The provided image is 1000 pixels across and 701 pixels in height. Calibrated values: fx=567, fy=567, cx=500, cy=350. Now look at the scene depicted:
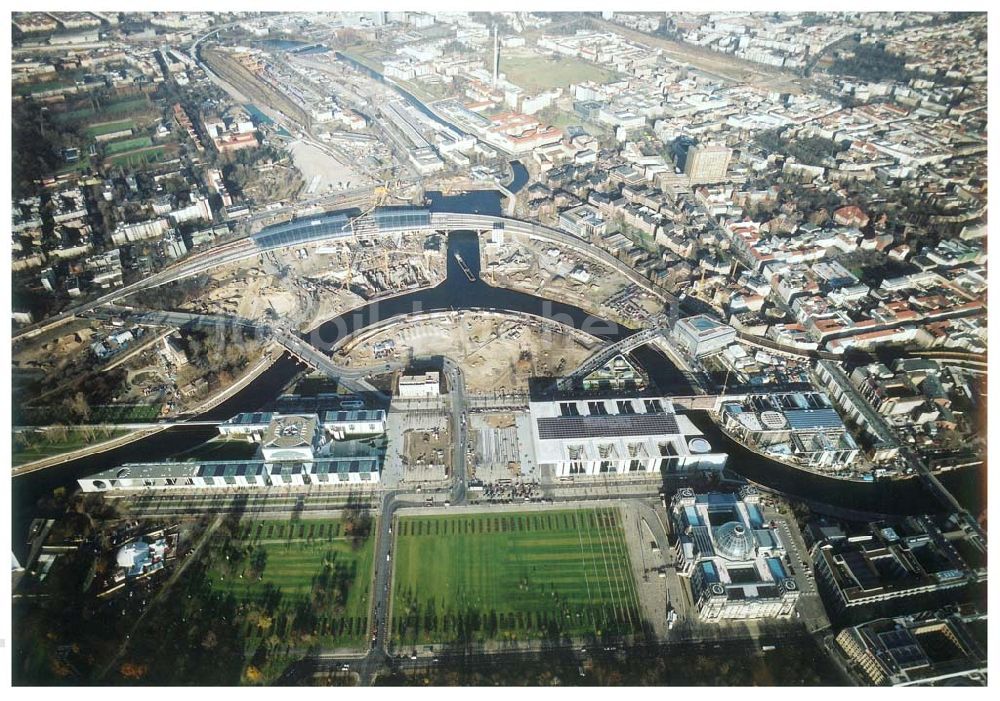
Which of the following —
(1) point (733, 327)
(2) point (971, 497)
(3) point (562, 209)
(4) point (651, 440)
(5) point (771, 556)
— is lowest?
(5) point (771, 556)

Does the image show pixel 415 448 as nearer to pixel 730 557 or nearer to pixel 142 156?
pixel 730 557

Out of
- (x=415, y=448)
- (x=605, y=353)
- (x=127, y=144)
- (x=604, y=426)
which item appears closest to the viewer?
(x=604, y=426)

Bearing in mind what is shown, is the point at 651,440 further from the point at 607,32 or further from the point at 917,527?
the point at 607,32

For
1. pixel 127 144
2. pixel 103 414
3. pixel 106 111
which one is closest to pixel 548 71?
pixel 127 144

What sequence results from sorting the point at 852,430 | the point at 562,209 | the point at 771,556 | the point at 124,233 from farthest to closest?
the point at 562,209 < the point at 124,233 < the point at 852,430 < the point at 771,556

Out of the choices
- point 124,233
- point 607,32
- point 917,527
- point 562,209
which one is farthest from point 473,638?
point 607,32

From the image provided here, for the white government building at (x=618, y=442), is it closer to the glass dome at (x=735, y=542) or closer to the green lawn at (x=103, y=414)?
the glass dome at (x=735, y=542)
